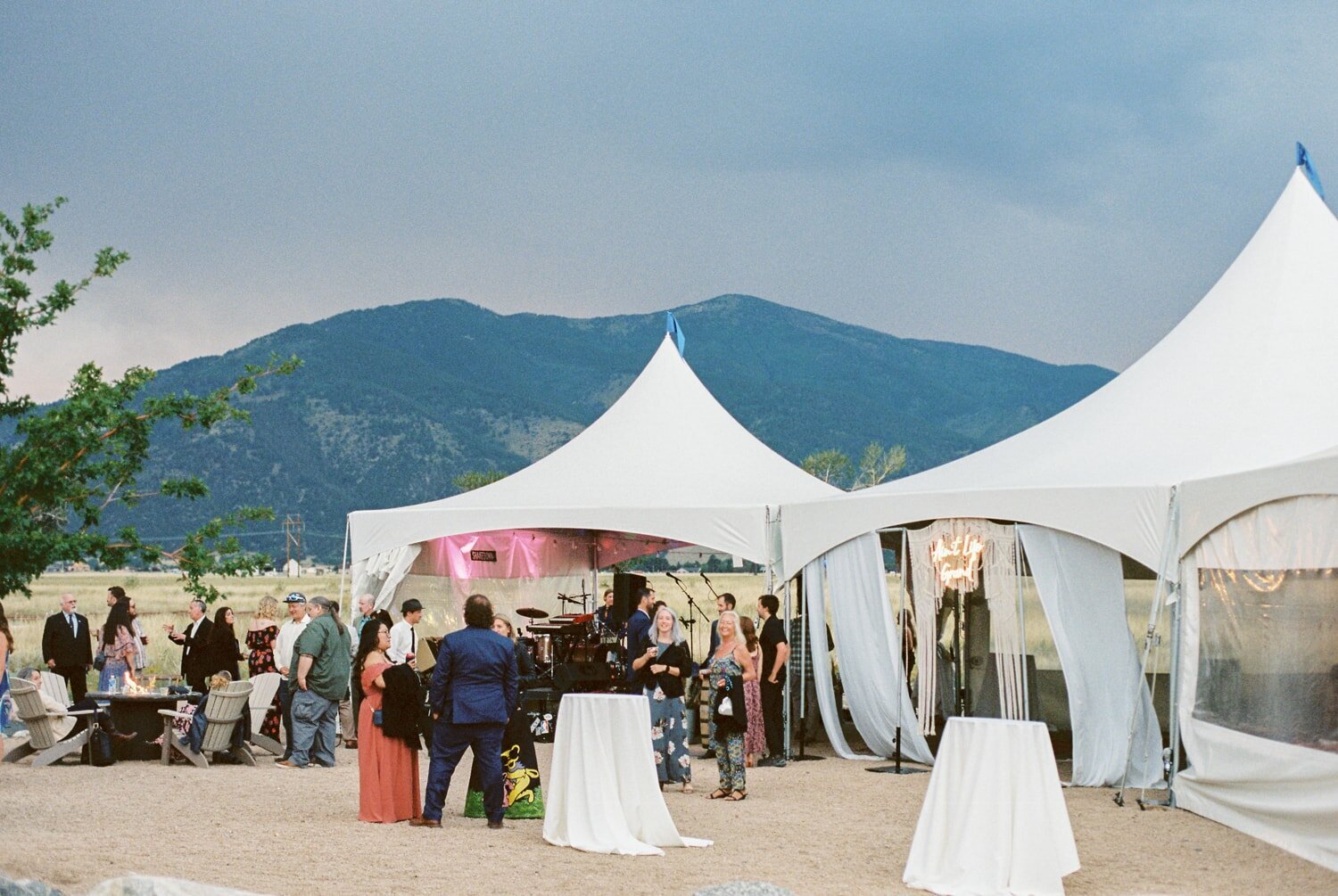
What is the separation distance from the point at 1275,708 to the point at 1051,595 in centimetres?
281

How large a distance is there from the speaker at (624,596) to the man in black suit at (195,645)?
440 centimetres

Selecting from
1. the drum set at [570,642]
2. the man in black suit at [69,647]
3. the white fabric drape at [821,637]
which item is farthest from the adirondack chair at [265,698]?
the white fabric drape at [821,637]

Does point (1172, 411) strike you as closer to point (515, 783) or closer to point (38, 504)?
point (515, 783)

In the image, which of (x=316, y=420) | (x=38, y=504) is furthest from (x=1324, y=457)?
(x=316, y=420)

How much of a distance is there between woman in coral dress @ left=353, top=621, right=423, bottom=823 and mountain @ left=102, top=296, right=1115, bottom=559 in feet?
175

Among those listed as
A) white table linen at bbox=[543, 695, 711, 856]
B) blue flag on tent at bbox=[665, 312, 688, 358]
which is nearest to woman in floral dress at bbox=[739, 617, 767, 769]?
white table linen at bbox=[543, 695, 711, 856]

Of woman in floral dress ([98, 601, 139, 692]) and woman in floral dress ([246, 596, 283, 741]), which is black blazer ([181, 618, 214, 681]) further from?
woman in floral dress ([98, 601, 139, 692])

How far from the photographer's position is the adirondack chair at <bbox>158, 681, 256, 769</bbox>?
1145 cm

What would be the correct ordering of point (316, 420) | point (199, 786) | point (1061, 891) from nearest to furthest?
point (1061, 891) < point (199, 786) < point (316, 420)

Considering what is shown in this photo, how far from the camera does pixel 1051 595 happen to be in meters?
Answer: 11.0

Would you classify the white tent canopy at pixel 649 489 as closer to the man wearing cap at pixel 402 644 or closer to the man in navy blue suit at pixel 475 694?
the man wearing cap at pixel 402 644

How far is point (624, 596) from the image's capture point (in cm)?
1584

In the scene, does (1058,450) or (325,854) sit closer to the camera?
(325,854)

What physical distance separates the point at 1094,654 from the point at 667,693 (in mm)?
3248
